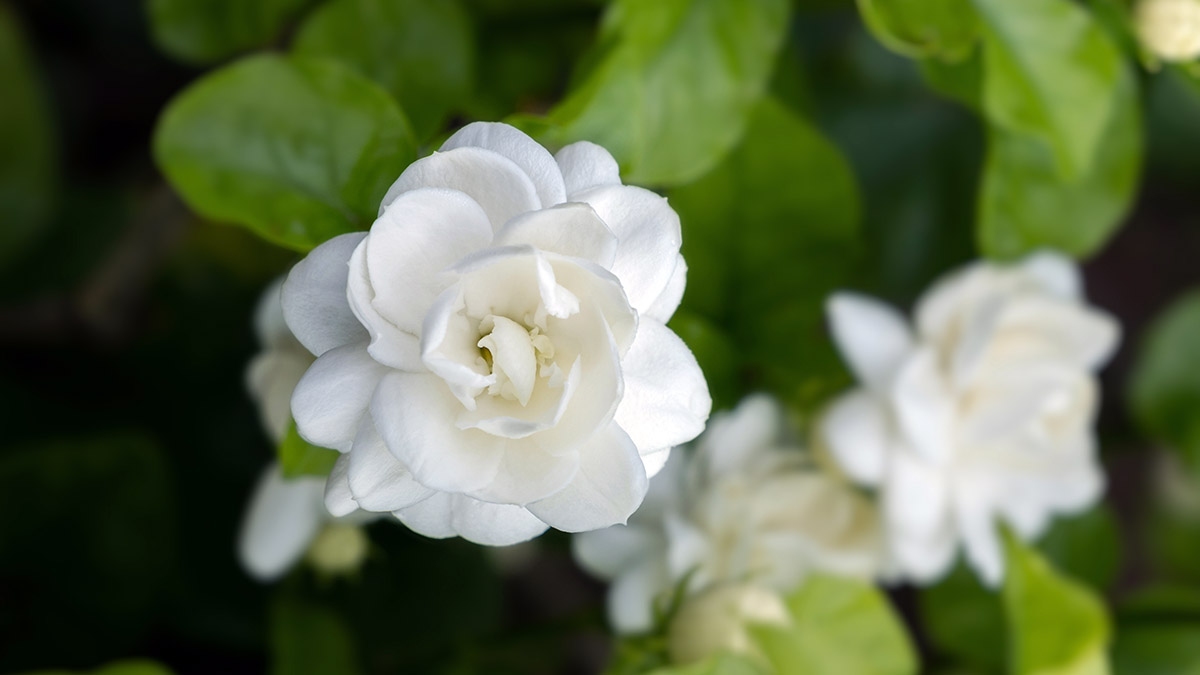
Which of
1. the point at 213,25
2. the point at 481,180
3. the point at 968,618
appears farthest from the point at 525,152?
the point at 968,618

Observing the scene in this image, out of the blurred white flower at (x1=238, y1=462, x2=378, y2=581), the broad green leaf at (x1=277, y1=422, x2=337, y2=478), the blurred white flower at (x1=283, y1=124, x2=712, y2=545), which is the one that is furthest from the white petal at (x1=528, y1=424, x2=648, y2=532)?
the blurred white flower at (x1=238, y1=462, x2=378, y2=581)

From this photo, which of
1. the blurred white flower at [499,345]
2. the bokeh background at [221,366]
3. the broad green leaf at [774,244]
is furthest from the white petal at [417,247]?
the broad green leaf at [774,244]

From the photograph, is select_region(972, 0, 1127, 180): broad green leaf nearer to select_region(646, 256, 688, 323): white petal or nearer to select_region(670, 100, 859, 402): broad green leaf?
select_region(670, 100, 859, 402): broad green leaf

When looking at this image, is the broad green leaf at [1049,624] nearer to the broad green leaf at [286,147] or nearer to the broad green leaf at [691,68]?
the broad green leaf at [691,68]

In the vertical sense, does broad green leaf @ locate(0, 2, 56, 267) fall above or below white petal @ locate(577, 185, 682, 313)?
below

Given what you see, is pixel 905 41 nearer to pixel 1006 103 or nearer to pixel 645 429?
pixel 1006 103

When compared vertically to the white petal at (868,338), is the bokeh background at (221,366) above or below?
below

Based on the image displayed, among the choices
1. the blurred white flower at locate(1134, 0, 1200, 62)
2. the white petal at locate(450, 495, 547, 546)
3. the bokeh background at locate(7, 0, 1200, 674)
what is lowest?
the bokeh background at locate(7, 0, 1200, 674)
